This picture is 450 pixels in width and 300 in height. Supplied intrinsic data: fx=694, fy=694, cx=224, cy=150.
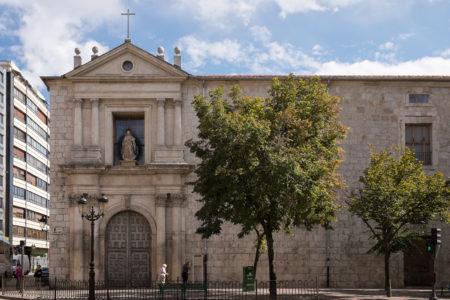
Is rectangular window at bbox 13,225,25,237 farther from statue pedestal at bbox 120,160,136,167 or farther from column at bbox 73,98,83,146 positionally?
statue pedestal at bbox 120,160,136,167

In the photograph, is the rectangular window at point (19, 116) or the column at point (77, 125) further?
the rectangular window at point (19, 116)

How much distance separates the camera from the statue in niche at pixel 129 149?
3553 cm

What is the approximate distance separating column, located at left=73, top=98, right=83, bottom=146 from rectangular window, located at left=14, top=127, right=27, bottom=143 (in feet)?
143

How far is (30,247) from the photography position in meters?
80.9

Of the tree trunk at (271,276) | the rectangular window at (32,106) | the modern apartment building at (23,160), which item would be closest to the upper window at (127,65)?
the tree trunk at (271,276)

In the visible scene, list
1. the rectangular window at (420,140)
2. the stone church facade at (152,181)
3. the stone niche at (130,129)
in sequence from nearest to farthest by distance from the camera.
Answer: the stone church facade at (152,181) < the stone niche at (130,129) < the rectangular window at (420,140)

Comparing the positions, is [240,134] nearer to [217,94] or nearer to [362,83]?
[217,94]

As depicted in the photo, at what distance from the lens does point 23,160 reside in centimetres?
7975

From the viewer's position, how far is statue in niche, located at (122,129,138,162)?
35.5 metres

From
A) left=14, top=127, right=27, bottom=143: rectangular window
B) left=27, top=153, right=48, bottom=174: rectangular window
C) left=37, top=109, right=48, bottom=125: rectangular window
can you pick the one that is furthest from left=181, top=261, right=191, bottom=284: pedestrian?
left=37, top=109, right=48, bottom=125: rectangular window

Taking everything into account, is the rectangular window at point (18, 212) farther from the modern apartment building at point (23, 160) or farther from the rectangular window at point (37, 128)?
the rectangular window at point (37, 128)

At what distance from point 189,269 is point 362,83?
13.3 meters

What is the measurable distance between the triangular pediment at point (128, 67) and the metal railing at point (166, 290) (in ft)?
34.4

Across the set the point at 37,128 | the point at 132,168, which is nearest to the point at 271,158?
the point at 132,168
